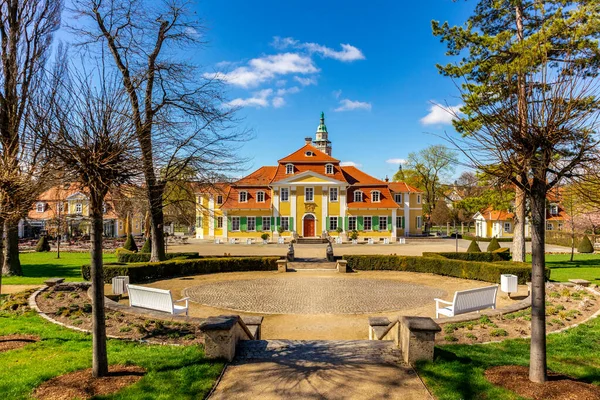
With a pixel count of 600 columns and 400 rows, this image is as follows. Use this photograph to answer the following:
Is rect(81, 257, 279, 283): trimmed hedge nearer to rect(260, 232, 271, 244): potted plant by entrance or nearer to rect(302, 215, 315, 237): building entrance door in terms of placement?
rect(260, 232, 271, 244): potted plant by entrance

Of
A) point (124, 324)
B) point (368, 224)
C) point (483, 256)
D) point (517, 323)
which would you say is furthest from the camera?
point (368, 224)

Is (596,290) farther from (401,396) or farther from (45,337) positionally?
(45,337)

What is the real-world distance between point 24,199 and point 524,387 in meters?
8.62

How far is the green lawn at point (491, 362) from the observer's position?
14.4ft

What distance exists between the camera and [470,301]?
29.6 feet

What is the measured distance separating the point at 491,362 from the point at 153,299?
735 centimetres

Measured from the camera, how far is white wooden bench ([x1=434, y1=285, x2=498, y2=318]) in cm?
872

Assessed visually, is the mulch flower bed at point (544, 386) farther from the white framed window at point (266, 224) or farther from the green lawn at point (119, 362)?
the white framed window at point (266, 224)

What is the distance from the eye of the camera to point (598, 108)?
4477 mm

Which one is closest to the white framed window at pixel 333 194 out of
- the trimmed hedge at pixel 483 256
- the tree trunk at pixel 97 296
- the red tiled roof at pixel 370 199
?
the red tiled roof at pixel 370 199

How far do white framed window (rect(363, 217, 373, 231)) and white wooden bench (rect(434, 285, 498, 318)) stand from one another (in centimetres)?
2894

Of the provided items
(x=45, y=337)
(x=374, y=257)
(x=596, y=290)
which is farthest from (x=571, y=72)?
(x=374, y=257)

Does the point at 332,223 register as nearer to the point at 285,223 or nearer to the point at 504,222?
the point at 285,223

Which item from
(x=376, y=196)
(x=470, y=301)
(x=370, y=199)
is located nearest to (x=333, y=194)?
(x=370, y=199)
